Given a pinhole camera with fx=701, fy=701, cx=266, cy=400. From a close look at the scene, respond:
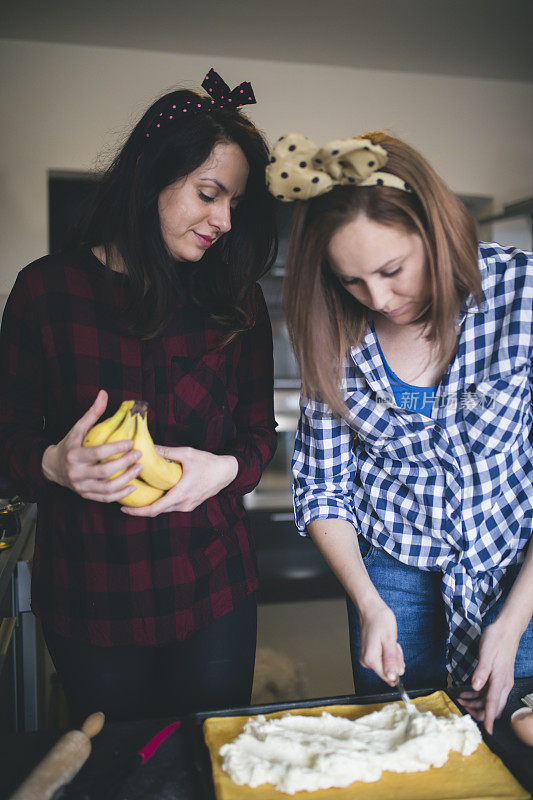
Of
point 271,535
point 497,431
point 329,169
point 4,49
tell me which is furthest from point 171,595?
point 4,49

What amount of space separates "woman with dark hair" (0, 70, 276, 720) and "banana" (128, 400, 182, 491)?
47 mm

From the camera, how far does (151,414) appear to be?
124 cm

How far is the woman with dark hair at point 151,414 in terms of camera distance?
3.92 ft

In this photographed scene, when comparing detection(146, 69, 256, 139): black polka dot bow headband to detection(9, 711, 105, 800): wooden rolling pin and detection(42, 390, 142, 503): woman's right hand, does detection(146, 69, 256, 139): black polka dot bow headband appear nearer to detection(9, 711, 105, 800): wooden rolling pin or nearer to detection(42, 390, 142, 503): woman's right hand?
detection(42, 390, 142, 503): woman's right hand

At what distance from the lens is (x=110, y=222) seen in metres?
1.27

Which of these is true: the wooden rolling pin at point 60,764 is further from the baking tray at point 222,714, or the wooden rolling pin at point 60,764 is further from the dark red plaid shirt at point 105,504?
the dark red plaid shirt at point 105,504

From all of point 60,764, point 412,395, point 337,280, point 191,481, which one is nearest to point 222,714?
point 60,764

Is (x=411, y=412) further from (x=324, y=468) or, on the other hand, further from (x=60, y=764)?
(x=60, y=764)

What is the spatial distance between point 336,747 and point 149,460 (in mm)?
452

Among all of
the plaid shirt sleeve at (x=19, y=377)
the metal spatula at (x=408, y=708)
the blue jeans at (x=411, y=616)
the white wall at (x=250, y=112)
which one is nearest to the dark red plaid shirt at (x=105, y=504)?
the plaid shirt sleeve at (x=19, y=377)

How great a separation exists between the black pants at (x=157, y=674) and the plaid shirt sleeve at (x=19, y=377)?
0.30 m

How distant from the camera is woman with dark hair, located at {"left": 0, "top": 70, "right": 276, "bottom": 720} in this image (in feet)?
3.92

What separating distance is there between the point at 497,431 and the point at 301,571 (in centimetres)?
296

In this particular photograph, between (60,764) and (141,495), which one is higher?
(141,495)
